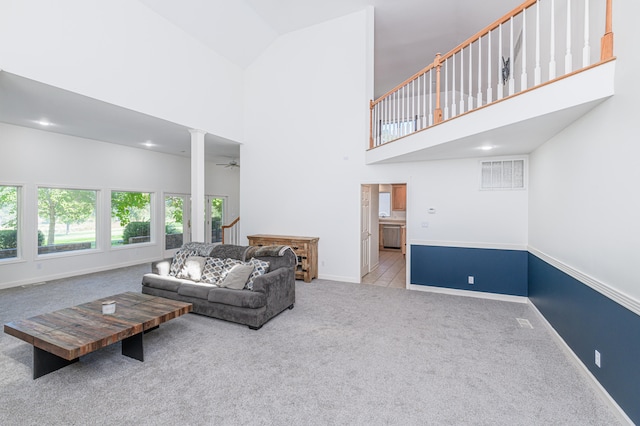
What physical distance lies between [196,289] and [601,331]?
409 centimetres

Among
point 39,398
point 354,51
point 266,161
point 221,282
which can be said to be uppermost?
point 354,51

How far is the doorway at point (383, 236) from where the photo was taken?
234 inches

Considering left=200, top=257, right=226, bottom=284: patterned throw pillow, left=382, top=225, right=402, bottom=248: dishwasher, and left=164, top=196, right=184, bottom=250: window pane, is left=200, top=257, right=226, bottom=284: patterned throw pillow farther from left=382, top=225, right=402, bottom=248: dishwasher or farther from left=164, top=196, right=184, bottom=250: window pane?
left=382, top=225, right=402, bottom=248: dishwasher

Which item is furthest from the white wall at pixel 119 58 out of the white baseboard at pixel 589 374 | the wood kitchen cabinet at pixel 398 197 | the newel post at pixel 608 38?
the white baseboard at pixel 589 374

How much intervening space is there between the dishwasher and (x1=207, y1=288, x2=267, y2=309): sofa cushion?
22.3ft

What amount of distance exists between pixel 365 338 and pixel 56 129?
6673mm

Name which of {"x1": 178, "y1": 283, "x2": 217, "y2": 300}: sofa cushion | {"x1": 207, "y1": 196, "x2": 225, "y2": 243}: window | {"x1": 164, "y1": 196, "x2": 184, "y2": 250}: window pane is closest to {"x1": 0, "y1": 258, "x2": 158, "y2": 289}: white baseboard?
{"x1": 164, "y1": 196, "x2": 184, "y2": 250}: window pane

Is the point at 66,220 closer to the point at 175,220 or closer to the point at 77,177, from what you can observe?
the point at 77,177

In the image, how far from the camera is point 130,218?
727 cm

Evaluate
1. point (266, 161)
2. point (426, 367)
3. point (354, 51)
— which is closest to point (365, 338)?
point (426, 367)

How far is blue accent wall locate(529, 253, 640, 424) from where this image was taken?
6.29 ft

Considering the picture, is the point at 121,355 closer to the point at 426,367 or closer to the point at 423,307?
the point at 426,367

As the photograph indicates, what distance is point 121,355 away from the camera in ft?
9.47

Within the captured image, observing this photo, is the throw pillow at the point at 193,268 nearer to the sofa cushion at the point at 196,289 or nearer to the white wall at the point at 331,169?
the sofa cushion at the point at 196,289
